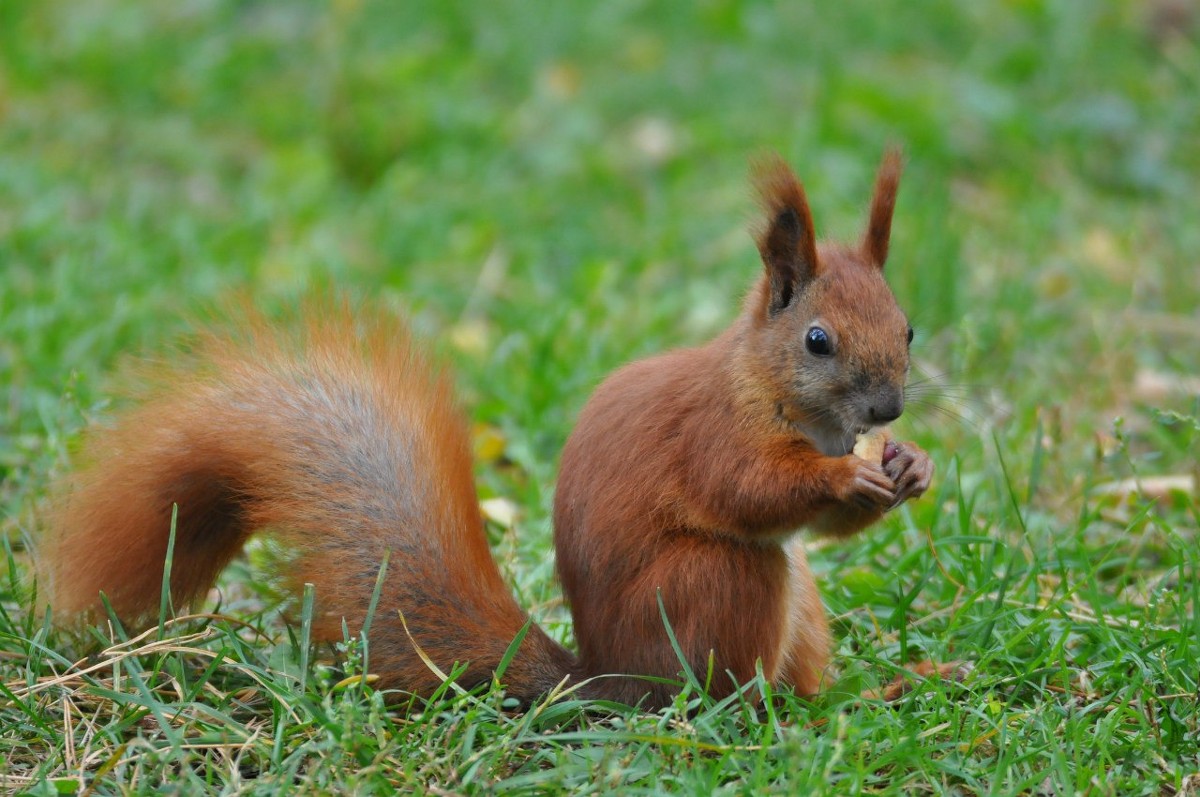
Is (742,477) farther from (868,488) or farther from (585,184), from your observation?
(585,184)

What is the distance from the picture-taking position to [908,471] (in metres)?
2.08

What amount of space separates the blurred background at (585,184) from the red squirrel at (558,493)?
35 centimetres

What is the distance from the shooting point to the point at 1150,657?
2.18 meters

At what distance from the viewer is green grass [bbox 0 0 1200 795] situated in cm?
199

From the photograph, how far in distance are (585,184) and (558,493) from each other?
3.12 metres

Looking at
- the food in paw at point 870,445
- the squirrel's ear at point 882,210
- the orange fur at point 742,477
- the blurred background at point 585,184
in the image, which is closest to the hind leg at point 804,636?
the orange fur at point 742,477

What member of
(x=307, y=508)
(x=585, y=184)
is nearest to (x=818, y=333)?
(x=307, y=508)

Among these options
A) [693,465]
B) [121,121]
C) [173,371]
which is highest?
[121,121]

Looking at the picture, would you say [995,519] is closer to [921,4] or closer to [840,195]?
[840,195]

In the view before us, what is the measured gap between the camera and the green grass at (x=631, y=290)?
199 cm

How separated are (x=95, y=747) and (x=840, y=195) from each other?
3371 mm

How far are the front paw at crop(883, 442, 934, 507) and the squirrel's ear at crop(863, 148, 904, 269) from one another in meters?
0.39

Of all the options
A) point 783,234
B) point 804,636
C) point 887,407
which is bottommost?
point 804,636

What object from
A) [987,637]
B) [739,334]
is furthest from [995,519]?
[739,334]
